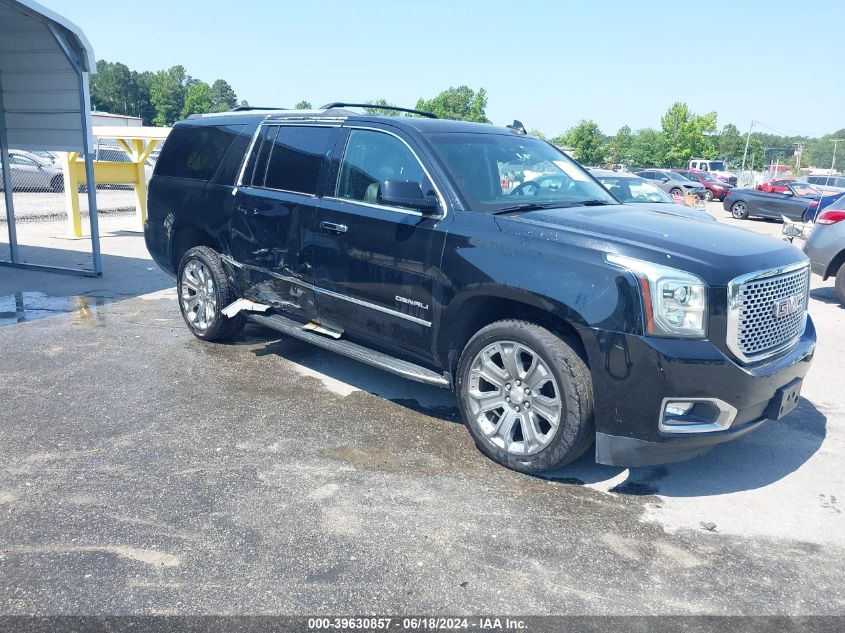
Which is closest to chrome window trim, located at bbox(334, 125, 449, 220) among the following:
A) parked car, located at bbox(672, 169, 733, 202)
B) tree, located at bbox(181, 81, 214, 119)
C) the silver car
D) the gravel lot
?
→ the gravel lot

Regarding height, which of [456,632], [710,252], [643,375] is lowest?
[456,632]

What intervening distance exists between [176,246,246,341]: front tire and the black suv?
5cm

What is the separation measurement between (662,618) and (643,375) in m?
1.15

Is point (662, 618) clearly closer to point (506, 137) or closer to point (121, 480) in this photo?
point (121, 480)

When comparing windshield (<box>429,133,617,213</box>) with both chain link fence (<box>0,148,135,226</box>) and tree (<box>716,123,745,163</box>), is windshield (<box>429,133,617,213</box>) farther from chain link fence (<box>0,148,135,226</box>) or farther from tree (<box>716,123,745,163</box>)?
tree (<box>716,123,745,163</box>)

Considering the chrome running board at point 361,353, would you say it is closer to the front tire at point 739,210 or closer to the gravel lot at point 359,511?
the gravel lot at point 359,511

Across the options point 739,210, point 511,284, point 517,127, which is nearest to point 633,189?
point 517,127

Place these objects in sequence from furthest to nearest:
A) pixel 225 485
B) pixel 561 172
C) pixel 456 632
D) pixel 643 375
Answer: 1. pixel 561 172
2. pixel 225 485
3. pixel 643 375
4. pixel 456 632

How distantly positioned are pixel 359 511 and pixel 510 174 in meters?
2.53

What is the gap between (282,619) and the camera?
2.79 meters

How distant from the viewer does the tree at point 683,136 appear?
65438 millimetres

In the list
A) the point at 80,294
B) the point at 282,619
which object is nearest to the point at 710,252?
the point at 282,619

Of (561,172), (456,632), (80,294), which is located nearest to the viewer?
(456,632)

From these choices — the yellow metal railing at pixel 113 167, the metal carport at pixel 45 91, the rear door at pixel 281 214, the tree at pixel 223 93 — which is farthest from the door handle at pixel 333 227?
the tree at pixel 223 93
